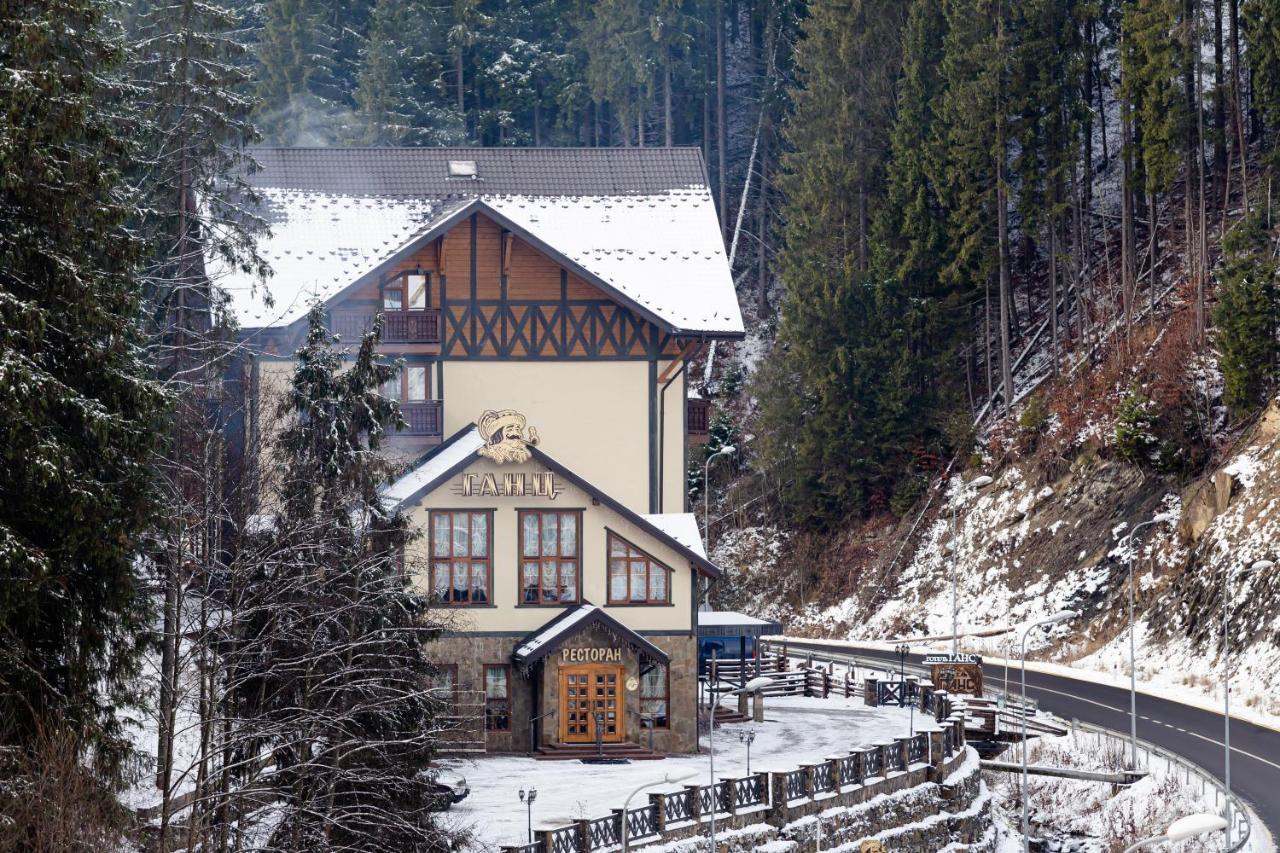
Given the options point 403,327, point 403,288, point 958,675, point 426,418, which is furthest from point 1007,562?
point 403,327

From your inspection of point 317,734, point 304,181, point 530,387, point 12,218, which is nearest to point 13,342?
point 12,218

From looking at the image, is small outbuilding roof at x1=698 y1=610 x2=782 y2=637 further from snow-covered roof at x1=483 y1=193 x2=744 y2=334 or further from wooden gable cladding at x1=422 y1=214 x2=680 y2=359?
snow-covered roof at x1=483 y1=193 x2=744 y2=334

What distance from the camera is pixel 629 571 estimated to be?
46.4m

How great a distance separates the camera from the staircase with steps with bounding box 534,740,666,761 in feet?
146

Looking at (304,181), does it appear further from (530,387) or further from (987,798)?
(987,798)

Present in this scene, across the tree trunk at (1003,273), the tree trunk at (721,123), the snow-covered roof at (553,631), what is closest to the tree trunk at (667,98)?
the tree trunk at (721,123)

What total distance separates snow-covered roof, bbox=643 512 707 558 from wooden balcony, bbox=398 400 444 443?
577 centimetres

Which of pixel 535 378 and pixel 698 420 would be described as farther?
pixel 698 420

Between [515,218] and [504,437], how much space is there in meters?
8.63

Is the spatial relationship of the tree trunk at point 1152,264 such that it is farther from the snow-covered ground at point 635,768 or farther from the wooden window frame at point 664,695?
the wooden window frame at point 664,695

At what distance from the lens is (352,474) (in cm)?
3528

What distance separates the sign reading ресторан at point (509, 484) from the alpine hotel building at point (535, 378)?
5cm

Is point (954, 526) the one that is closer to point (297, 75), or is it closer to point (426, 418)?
point (426, 418)

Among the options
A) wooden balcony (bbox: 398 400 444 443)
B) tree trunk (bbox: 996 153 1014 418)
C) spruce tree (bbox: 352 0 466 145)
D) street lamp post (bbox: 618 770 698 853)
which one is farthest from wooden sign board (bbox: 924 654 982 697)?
spruce tree (bbox: 352 0 466 145)
